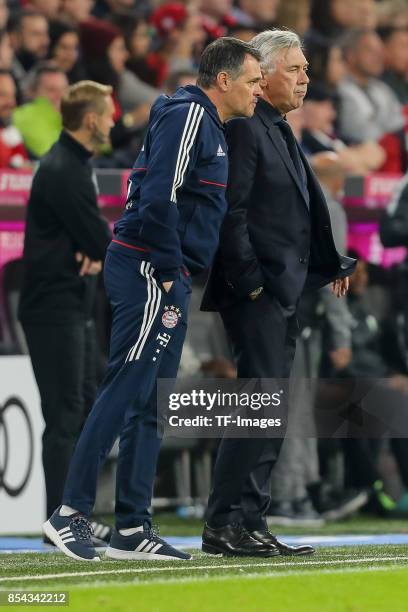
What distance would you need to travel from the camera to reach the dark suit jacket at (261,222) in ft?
20.5

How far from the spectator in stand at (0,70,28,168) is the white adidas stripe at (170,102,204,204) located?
13.8 ft

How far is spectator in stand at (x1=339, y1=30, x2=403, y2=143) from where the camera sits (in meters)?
13.8

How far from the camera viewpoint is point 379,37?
49.7 ft

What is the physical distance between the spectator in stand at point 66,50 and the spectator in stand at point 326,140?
1.82 m

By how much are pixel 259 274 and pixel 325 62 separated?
7.94 meters

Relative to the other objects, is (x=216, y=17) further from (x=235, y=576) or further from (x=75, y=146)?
(x=235, y=576)

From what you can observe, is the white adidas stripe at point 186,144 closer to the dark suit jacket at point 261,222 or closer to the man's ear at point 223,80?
the man's ear at point 223,80

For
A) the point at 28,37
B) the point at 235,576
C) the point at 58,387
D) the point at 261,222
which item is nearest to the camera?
the point at 235,576

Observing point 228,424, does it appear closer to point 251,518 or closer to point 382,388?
point 251,518

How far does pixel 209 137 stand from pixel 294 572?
168cm

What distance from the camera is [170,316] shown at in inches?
237

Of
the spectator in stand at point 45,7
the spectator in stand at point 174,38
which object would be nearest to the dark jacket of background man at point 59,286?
the spectator in stand at point 45,7

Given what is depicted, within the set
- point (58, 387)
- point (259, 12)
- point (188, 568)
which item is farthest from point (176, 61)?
point (188, 568)

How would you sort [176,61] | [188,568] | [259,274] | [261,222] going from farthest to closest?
[176,61] → [261,222] → [259,274] → [188,568]
